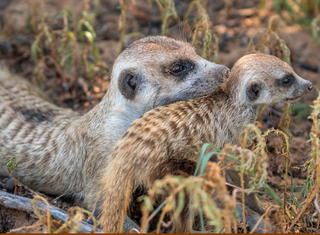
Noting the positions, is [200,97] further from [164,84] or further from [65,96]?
[65,96]

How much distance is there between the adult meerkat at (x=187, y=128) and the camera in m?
2.53

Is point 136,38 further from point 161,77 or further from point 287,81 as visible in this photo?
point 287,81

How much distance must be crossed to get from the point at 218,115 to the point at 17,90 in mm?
2027

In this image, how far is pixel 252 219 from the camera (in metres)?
2.93

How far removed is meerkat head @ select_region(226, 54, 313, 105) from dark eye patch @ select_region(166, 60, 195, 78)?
33 centimetres

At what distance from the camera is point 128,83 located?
2963mm

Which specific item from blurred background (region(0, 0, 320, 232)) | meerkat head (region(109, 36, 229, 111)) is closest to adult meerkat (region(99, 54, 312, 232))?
meerkat head (region(109, 36, 229, 111))

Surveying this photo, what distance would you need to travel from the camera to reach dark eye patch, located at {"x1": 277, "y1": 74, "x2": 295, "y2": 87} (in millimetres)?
2914

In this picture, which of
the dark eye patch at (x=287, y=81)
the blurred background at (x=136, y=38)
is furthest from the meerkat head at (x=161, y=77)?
the blurred background at (x=136, y=38)

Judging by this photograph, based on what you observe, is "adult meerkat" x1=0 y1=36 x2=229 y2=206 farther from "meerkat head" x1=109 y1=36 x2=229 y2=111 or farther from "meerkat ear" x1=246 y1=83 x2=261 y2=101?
→ "meerkat ear" x1=246 y1=83 x2=261 y2=101

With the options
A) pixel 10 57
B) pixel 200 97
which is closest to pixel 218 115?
pixel 200 97

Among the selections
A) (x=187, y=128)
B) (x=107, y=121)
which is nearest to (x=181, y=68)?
(x=187, y=128)

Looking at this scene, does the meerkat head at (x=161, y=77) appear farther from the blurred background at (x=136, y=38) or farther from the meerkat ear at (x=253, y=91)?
the blurred background at (x=136, y=38)

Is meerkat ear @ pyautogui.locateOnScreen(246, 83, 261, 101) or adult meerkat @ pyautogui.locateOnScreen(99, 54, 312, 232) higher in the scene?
meerkat ear @ pyautogui.locateOnScreen(246, 83, 261, 101)
